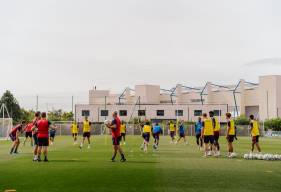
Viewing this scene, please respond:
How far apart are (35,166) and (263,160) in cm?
991

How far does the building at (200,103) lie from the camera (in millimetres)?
121562

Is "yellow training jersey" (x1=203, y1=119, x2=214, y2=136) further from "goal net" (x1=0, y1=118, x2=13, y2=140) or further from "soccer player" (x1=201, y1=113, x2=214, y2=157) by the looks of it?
"goal net" (x1=0, y1=118, x2=13, y2=140)

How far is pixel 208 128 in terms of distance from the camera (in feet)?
84.5

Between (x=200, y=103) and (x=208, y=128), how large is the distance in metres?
113

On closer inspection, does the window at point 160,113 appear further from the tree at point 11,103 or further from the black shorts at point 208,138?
the black shorts at point 208,138

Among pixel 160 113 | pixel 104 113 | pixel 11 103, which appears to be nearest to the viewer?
pixel 11 103

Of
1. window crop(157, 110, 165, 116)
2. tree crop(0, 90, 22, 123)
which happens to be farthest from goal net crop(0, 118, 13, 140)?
window crop(157, 110, 165, 116)

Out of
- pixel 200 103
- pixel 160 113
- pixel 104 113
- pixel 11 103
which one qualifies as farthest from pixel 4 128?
pixel 200 103

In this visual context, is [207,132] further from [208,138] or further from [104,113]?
[104,113]

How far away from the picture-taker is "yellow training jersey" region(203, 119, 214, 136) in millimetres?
25672

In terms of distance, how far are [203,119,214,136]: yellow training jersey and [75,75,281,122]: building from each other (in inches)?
3829

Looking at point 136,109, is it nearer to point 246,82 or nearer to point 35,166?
point 246,82

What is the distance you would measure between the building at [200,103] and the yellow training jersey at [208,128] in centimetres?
9726

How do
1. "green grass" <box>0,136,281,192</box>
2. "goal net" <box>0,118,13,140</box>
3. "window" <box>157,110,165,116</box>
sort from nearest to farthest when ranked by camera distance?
"green grass" <box>0,136,281,192</box>
"goal net" <box>0,118,13,140</box>
"window" <box>157,110,165,116</box>
